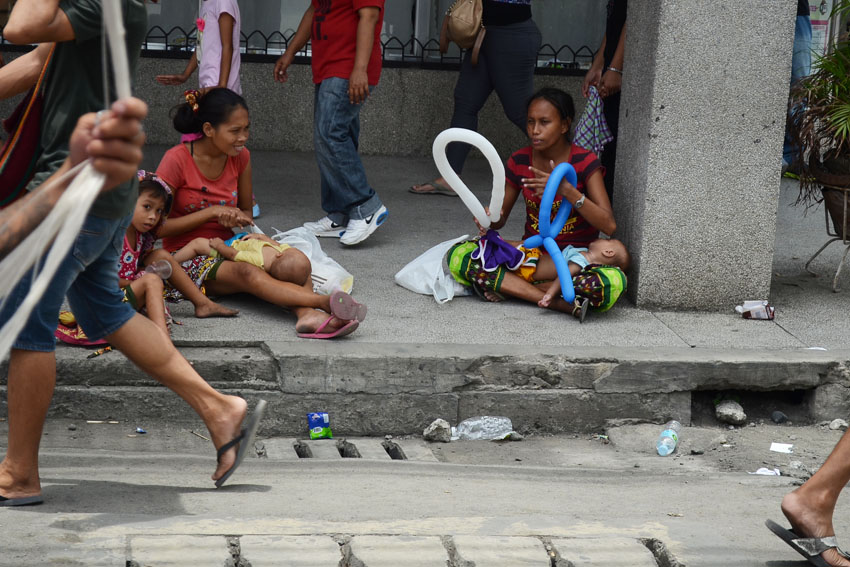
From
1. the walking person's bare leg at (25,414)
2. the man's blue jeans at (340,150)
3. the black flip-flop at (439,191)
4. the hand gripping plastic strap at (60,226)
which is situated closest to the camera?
the hand gripping plastic strap at (60,226)

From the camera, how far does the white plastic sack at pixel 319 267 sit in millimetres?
5039

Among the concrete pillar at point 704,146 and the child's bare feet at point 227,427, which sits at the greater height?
the concrete pillar at point 704,146

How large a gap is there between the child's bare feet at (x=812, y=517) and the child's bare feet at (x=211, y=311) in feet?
8.42

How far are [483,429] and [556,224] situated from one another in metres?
1.13

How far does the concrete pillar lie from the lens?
4.83 metres

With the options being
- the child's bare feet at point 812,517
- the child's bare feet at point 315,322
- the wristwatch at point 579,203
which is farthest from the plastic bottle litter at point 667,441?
the child's bare feet at point 315,322

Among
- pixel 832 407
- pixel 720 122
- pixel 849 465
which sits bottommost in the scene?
pixel 832 407

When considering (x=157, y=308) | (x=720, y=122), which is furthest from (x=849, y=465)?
(x=157, y=308)

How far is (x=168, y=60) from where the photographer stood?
839cm

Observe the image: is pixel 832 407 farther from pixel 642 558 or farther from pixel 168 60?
pixel 168 60

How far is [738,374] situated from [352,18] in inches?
109

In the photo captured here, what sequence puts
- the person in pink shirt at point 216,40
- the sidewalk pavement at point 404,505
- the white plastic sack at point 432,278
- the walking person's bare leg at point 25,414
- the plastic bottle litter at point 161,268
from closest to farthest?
the sidewalk pavement at point 404,505
the walking person's bare leg at point 25,414
the plastic bottle litter at point 161,268
the white plastic sack at point 432,278
the person in pink shirt at point 216,40

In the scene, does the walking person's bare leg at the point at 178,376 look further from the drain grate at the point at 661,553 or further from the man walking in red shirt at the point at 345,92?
the man walking in red shirt at the point at 345,92

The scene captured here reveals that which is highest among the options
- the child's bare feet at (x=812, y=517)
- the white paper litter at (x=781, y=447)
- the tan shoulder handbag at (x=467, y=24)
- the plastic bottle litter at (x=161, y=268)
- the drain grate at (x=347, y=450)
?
the tan shoulder handbag at (x=467, y=24)
